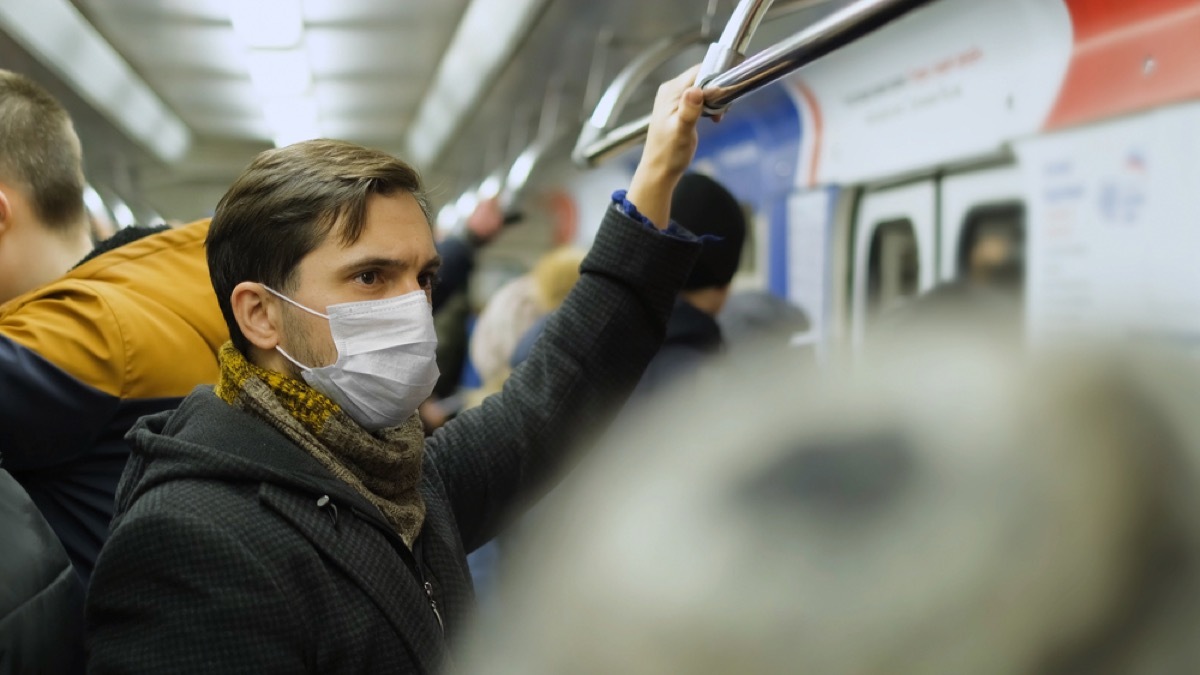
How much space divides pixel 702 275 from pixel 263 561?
4.41 feet

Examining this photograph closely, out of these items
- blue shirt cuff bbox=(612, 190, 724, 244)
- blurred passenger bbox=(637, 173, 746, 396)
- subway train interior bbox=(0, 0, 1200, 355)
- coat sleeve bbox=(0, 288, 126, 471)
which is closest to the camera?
coat sleeve bbox=(0, 288, 126, 471)

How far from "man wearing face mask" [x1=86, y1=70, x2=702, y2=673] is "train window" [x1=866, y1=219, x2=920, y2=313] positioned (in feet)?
9.00

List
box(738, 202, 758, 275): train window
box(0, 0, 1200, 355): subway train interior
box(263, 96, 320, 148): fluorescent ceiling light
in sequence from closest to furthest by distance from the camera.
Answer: box(0, 0, 1200, 355): subway train interior
box(738, 202, 758, 275): train window
box(263, 96, 320, 148): fluorescent ceiling light

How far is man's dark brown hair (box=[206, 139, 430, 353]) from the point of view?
118 centimetres

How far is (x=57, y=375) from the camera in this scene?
1267 millimetres

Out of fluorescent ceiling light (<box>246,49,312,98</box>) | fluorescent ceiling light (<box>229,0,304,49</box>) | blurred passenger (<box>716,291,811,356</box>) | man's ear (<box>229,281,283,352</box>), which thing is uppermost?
fluorescent ceiling light (<box>229,0,304,49</box>)

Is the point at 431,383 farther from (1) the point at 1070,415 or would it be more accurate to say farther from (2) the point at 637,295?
(1) the point at 1070,415

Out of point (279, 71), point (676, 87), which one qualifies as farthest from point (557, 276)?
point (279, 71)

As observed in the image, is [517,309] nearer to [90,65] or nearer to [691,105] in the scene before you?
[691,105]

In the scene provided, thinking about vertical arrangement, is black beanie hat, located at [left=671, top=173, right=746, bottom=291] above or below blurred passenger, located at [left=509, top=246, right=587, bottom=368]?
above

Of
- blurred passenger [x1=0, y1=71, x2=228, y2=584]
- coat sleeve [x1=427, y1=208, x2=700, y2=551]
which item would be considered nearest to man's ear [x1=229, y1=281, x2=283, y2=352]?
blurred passenger [x1=0, y1=71, x2=228, y2=584]

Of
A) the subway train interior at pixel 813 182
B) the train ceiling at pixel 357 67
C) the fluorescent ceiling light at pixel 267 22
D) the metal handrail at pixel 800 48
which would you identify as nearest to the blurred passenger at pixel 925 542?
the subway train interior at pixel 813 182

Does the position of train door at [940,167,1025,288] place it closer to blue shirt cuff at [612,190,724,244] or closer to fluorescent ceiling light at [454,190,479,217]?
blue shirt cuff at [612,190,724,244]

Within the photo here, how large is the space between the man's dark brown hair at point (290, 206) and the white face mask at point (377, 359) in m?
0.05
